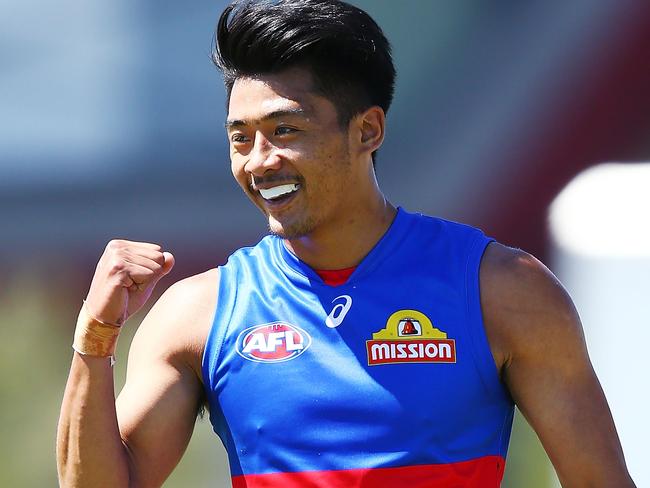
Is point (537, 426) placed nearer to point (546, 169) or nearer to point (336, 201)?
point (336, 201)

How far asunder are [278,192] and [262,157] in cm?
7

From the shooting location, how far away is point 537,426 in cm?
213

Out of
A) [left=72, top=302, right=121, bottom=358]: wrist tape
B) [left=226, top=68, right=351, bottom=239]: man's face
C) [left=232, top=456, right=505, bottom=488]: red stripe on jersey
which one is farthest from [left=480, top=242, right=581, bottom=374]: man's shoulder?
[left=72, top=302, right=121, bottom=358]: wrist tape

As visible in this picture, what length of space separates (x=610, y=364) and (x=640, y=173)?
1.77 feet

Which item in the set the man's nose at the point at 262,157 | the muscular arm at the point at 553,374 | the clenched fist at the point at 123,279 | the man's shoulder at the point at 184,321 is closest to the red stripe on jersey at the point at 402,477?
the muscular arm at the point at 553,374

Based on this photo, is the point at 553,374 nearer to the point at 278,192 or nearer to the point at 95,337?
the point at 278,192

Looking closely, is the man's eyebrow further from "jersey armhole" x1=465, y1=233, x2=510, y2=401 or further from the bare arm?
Answer: "jersey armhole" x1=465, y1=233, x2=510, y2=401

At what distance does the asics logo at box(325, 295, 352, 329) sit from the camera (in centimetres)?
222

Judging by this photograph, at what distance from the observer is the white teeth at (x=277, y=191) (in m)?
2.16

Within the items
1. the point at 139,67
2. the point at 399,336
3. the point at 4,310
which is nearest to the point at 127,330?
the point at 4,310

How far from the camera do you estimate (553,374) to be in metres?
2.12

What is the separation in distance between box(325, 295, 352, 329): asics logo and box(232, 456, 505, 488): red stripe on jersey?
275 mm

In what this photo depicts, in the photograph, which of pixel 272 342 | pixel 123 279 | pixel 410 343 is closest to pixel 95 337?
pixel 123 279

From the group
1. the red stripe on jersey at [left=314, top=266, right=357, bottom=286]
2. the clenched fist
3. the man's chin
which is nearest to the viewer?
the clenched fist
